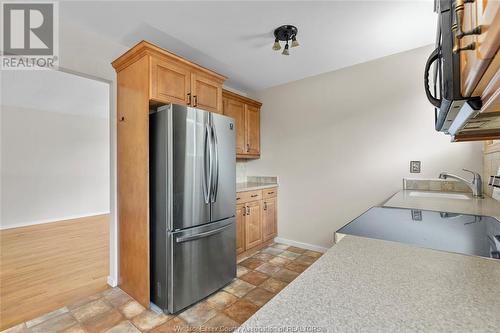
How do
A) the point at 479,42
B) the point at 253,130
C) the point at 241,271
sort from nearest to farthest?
the point at 479,42 < the point at 241,271 < the point at 253,130

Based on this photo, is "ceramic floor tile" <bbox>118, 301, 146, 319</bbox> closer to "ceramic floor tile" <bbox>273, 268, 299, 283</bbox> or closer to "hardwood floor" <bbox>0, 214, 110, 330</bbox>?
"hardwood floor" <bbox>0, 214, 110, 330</bbox>

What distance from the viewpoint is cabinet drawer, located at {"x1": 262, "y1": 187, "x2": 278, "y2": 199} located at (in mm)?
3213

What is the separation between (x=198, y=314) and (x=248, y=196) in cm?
142

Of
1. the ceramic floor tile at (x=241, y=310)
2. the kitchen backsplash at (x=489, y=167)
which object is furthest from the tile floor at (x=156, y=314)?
the kitchen backsplash at (x=489, y=167)

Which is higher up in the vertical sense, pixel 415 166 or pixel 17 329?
pixel 415 166

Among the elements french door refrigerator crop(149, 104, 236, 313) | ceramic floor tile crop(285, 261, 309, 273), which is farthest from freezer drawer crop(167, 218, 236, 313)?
ceramic floor tile crop(285, 261, 309, 273)

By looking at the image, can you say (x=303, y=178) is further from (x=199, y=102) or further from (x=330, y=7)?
(x=330, y=7)

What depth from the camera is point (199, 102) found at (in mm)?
2287

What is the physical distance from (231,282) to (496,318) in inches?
88.6

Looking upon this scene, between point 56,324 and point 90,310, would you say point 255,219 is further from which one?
point 56,324

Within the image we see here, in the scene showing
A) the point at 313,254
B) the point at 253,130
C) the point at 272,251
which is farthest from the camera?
the point at 253,130

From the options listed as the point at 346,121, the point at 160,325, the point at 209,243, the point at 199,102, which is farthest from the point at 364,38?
the point at 160,325

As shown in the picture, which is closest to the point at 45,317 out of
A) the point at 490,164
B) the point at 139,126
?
the point at 139,126

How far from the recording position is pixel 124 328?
1.66 m
